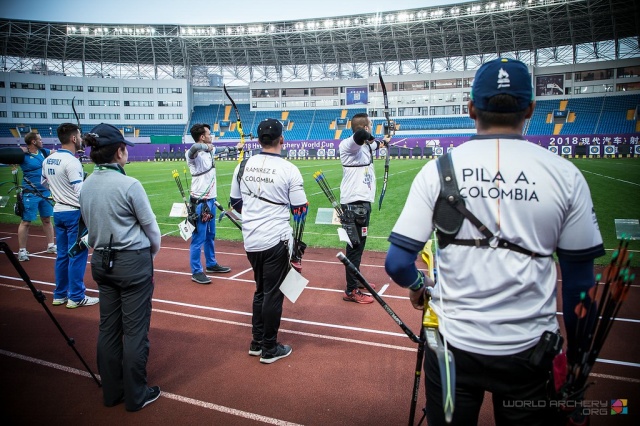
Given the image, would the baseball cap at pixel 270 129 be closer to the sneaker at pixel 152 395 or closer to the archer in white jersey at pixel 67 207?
the sneaker at pixel 152 395

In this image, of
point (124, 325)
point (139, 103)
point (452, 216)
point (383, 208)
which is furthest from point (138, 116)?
point (452, 216)

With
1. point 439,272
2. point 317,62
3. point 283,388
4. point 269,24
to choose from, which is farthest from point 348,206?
point 317,62

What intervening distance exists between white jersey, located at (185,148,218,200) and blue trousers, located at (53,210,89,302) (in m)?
1.89

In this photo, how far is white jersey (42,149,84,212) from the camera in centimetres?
545

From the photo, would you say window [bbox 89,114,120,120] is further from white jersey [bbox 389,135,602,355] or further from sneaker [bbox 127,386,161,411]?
white jersey [bbox 389,135,602,355]

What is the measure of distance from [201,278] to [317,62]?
5362 cm

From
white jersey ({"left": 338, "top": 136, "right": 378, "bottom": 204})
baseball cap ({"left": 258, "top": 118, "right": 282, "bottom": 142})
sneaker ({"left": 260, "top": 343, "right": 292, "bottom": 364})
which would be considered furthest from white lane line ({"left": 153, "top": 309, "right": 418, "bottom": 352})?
baseball cap ({"left": 258, "top": 118, "right": 282, "bottom": 142})

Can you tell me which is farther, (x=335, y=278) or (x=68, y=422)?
(x=335, y=278)

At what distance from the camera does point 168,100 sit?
59156 millimetres

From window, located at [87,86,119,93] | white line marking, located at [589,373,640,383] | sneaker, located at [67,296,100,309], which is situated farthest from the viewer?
window, located at [87,86,119,93]

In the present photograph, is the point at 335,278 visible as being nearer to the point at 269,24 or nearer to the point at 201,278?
the point at 201,278

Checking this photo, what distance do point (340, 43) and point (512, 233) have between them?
52535 millimetres

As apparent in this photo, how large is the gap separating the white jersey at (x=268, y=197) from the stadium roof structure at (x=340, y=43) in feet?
152

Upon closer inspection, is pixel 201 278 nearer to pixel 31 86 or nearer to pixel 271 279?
pixel 271 279
